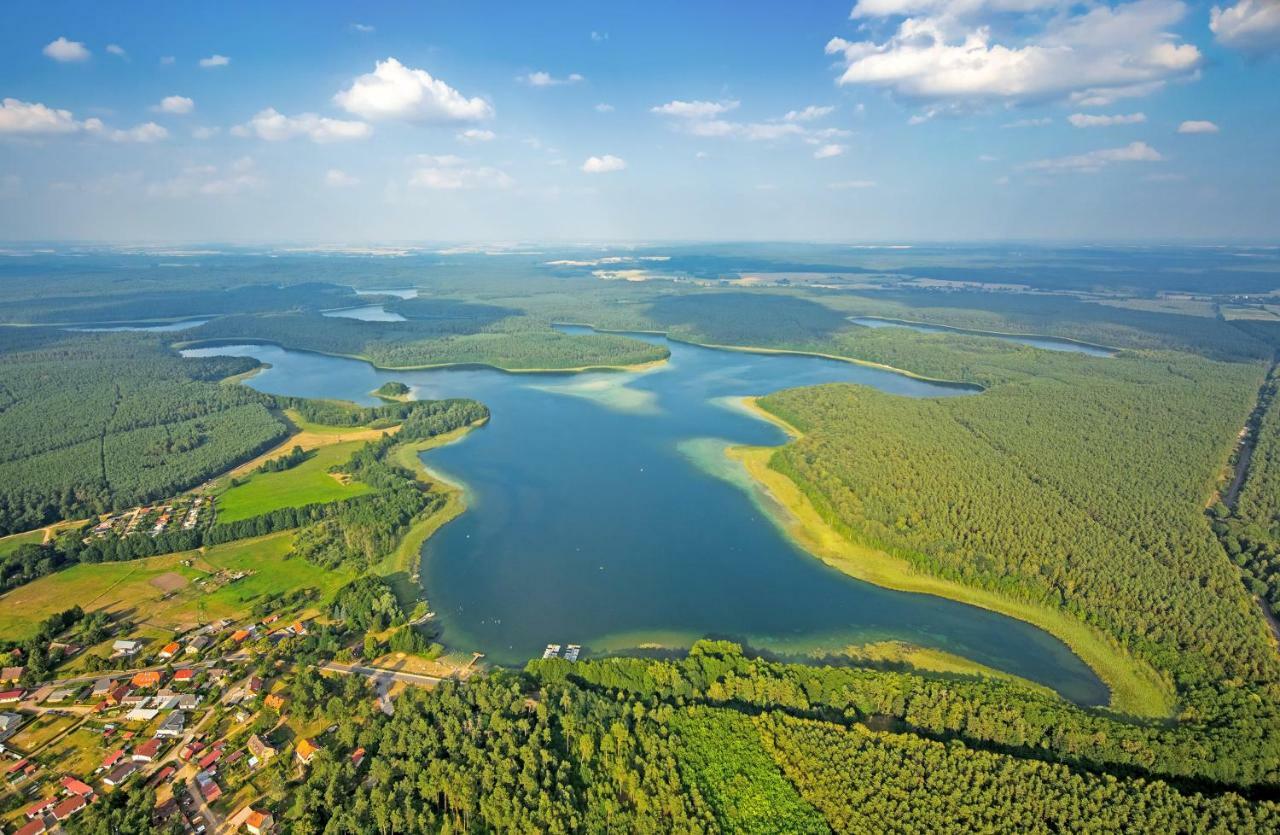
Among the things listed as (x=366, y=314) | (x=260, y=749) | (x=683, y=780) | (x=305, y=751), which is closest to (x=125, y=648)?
(x=260, y=749)

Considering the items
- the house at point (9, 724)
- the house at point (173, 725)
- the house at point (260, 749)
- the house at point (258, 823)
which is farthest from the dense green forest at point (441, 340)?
the house at point (258, 823)

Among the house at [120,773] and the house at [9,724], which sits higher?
the house at [9,724]

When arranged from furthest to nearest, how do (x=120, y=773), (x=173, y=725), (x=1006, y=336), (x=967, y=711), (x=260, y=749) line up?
(x=1006, y=336) → (x=173, y=725) → (x=967, y=711) → (x=260, y=749) → (x=120, y=773)

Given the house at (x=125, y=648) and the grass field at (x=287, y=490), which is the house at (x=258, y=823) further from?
the grass field at (x=287, y=490)

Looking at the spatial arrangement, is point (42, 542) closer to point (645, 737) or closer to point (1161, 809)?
point (645, 737)

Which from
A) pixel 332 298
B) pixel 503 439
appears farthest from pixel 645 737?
pixel 332 298

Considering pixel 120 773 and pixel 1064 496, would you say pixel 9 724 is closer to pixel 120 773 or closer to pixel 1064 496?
pixel 120 773
